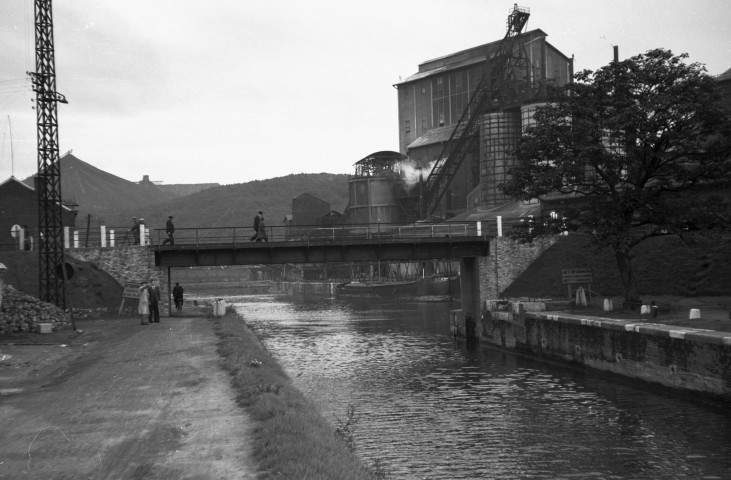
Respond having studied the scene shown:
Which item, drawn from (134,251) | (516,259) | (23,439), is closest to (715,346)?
(23,439)

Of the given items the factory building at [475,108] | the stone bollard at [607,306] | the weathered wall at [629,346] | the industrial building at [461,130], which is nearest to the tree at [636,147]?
the stone bollard at [607,306]

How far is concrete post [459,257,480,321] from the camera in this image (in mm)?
49750

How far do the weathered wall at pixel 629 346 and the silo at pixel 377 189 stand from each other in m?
64.5

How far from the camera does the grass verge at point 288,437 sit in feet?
35.5

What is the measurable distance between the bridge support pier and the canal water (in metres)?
10.6

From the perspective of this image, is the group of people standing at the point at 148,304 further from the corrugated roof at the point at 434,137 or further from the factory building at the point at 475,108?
the corrugated roof at the point at 434,137

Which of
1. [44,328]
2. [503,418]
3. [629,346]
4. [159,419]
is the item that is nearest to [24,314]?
[44,328]

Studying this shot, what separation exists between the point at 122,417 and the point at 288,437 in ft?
15.6

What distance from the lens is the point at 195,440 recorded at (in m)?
13.2

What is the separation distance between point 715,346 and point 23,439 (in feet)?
63.1

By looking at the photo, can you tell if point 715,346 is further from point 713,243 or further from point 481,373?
point 713,243

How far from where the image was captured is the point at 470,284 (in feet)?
167

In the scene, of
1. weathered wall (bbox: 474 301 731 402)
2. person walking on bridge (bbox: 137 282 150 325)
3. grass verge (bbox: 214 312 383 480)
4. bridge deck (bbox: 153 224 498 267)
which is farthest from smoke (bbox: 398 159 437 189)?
grass verge (bbox: 214 312 383 480)

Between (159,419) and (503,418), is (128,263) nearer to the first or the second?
(503,418)
